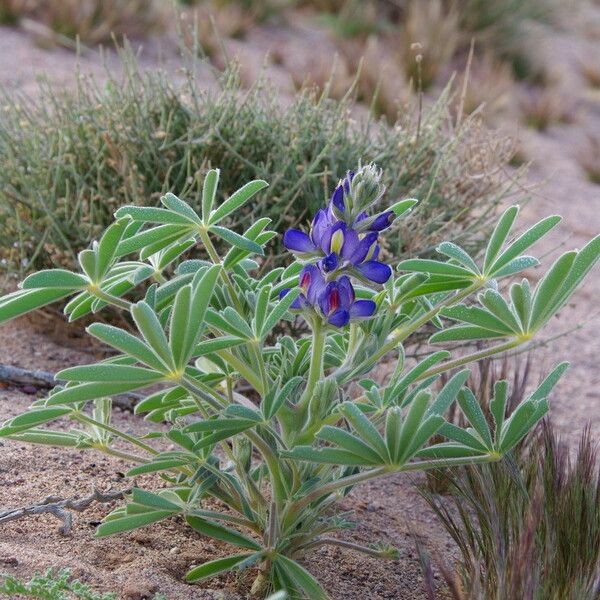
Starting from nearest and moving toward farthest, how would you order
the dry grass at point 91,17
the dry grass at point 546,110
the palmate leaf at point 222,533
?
the palmate leaf at point 222,533 < the dry grass at point 91,17 < the dry grass at point 546,110

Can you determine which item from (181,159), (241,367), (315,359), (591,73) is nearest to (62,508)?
(241,367)

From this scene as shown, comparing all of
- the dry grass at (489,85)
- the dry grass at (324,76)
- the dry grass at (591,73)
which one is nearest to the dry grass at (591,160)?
the dry grass at (489,85)

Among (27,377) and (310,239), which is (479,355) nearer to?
(310,239)

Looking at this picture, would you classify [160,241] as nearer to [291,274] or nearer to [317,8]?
[291,274]

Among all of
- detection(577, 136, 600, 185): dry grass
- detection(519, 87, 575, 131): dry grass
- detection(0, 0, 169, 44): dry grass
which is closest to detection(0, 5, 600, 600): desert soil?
detection(577, 136, 600, 185): dry grass

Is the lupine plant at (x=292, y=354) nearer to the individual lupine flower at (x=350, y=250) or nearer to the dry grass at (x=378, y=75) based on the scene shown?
the individual lupine flower at (x=350, y=250)
